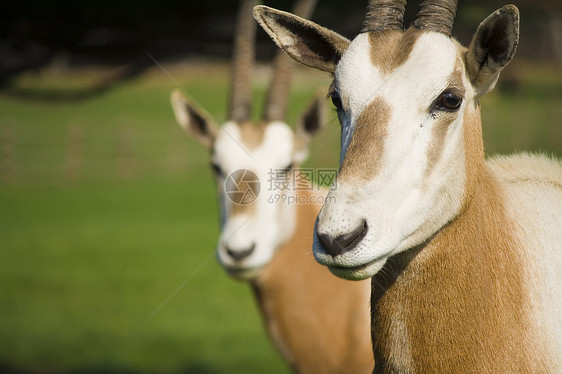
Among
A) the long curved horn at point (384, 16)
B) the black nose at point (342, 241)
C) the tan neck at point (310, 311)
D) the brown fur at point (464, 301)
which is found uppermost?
the long curved horn at point (384, 16)

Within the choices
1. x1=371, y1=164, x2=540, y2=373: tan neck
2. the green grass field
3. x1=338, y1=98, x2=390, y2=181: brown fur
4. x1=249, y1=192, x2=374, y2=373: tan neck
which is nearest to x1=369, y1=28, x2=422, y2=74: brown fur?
x1=338, y1=98, x2=390, y2=181: brown fur

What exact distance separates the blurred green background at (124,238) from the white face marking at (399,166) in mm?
906

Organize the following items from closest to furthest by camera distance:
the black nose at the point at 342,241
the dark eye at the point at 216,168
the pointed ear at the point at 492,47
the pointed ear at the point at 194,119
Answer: the black nose at the point at 342,241 → the pointed ear at the point at 492,47 → the dark eye at the point at 216,168 → the pointed ear at the point at 194,119

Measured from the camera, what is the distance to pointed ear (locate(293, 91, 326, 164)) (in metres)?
5.88

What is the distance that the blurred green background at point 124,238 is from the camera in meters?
7.91

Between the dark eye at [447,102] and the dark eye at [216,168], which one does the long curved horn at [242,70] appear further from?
the dark eye at [447,102]

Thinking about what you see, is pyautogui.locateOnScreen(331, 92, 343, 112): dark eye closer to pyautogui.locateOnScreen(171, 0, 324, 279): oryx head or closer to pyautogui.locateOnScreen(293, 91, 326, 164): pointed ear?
pyautogui.locateOnScreen(171, 0, 324, 279): oryx head

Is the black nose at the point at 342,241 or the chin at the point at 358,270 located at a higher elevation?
the black nose at the point at 342,241

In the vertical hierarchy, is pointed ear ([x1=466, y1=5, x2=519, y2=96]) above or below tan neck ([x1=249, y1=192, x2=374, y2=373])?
above

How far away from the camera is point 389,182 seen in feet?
8.46

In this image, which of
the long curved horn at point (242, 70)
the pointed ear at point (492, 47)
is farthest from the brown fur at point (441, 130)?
the long curved horn at point (242, 70)

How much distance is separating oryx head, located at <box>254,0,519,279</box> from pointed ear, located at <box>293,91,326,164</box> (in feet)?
9.40

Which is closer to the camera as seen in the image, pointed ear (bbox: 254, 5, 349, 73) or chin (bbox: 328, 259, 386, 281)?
chin (bbox: 328, 259, 386, 281)

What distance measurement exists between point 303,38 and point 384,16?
46 cm
